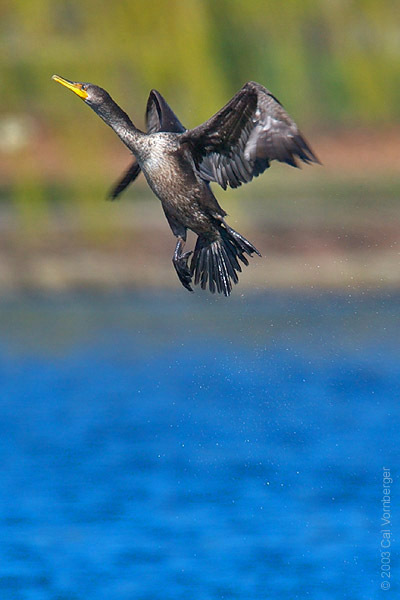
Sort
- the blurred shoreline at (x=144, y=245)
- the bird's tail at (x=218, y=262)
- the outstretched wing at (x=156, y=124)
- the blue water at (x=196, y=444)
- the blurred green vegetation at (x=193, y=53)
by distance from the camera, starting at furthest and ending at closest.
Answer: the blurred shoreline at (x=144, y=245), the blurred green vegetation at (x=193, y=53), the blue water at (x=196, y=444), the outstretched wing at (x=156, y=124), the bird's tail at (x=218, y=262)

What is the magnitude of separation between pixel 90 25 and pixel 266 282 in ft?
17.2

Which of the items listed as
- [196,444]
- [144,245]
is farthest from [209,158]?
[144,245]

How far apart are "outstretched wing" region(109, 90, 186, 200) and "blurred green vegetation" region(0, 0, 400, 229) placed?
16.0ft

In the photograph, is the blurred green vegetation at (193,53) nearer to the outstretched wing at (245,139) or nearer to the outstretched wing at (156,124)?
the outstretched wing at (156,124)

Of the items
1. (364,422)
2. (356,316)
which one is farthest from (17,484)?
(356,316)

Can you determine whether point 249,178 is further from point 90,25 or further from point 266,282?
point 266,282

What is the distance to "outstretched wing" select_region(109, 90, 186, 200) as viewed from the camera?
659 centimetres

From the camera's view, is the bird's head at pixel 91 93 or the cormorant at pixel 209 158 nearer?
the cormorant at pixel 209 158

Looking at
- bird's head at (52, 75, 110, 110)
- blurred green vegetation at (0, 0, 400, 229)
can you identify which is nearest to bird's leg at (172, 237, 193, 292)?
bird's head at (52, 75, 110, 110)

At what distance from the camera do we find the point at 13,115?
1542 cm

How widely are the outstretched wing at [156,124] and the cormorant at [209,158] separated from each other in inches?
1.4

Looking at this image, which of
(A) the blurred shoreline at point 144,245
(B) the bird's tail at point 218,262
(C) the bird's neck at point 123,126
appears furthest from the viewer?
(A) the blurred shoreline at point 144,245

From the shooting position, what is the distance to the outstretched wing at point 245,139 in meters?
5.63

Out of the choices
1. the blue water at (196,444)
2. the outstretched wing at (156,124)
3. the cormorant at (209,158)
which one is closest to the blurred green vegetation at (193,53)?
the blue water at (196,444)
